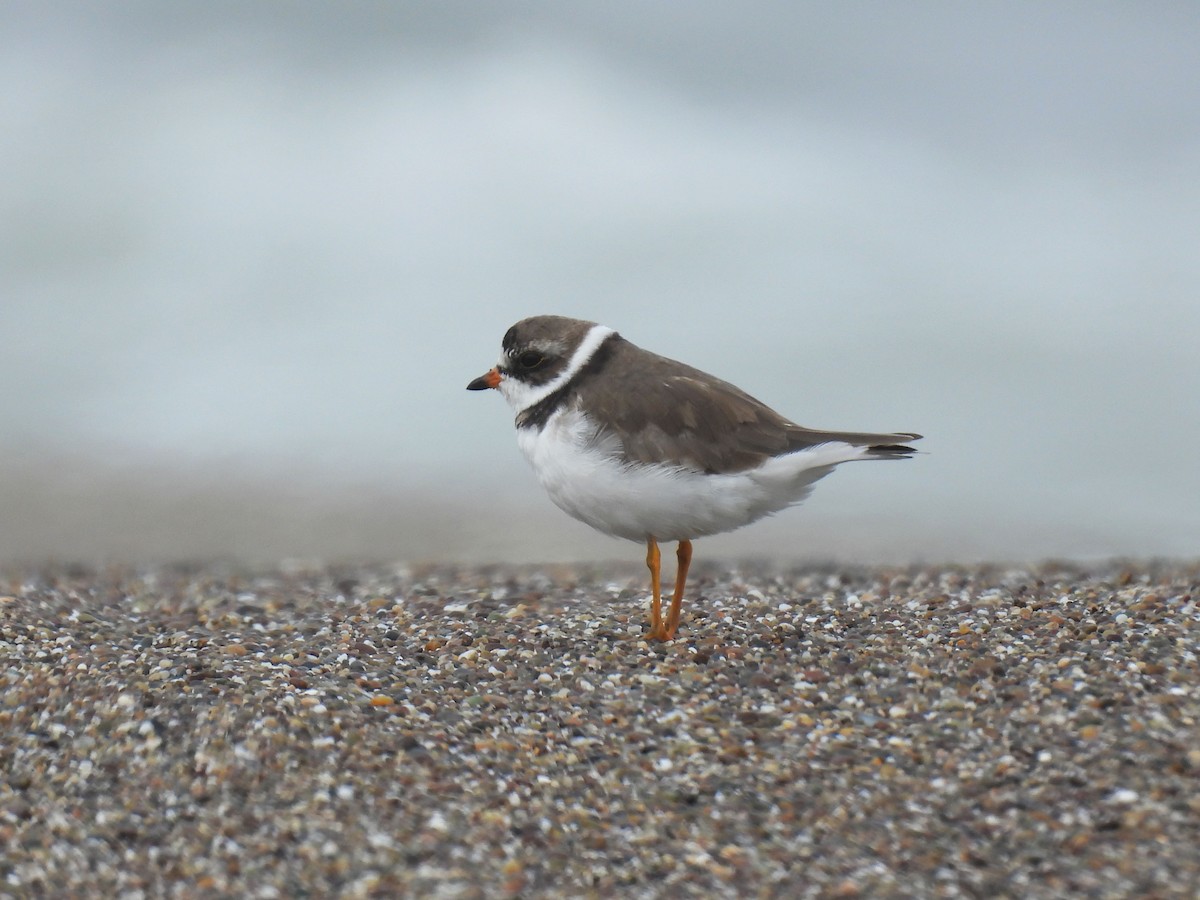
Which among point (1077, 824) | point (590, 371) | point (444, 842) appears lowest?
point (444, 842)

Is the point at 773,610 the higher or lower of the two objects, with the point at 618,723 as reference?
higher

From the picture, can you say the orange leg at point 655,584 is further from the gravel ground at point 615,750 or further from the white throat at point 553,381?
the white throat at point 553,381

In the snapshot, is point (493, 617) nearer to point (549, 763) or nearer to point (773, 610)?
point (773, 610)

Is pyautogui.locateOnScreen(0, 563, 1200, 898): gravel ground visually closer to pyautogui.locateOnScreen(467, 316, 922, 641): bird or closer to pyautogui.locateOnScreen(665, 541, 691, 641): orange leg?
pyautogui.locateOnScreen(665, 541, 691, 641): orange leg

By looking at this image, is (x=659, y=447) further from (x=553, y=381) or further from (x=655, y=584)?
(x=655, y=584)

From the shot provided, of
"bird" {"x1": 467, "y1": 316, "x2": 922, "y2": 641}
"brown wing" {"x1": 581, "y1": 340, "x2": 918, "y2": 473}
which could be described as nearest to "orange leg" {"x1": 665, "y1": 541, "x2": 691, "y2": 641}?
"bird" {"x1": 467, "y1": 316, "x2": 922, "y2": 641}

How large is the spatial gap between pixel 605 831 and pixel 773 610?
8.45ft

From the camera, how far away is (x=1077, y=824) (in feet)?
15.0

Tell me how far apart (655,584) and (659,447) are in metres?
0.85

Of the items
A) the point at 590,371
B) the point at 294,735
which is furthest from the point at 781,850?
the point at 590,371

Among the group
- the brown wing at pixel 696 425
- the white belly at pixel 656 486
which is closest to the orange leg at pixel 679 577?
the white belly at pixel 656 486

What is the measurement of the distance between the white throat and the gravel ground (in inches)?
48.1

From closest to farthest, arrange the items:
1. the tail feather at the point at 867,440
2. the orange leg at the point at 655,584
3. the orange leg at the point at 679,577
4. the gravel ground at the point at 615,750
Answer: the gravel ground at the point at 615,750, the tail feather at the point at 867,440, the orange leg at the point at 655,584, the orange leg at the point at 679,577

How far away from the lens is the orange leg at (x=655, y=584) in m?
6.18
